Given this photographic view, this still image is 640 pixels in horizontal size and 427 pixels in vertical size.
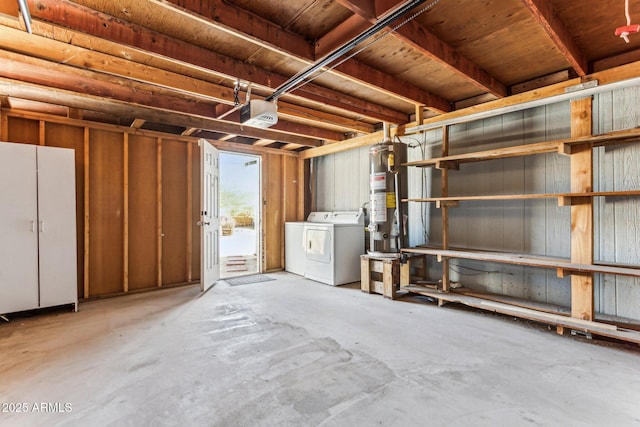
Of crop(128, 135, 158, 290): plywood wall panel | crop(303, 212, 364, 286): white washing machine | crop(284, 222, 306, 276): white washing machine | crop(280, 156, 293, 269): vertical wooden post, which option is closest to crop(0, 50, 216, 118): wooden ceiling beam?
crop(128, 135, 158, 290): plywood wall panel

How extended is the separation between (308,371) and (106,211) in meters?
3.67

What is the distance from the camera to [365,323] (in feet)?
9.93

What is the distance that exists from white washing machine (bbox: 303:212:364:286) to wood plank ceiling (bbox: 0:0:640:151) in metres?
1.80

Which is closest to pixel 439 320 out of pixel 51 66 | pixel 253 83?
pixel 253 83

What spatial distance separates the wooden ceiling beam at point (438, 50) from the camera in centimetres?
201

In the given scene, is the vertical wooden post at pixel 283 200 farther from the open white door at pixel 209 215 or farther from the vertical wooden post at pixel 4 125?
the vertical wooden post at pixel 4 125

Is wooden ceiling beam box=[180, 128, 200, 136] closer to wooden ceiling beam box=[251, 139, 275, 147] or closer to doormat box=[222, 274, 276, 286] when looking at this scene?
wooden ceiling beam box=[251, 139, 275, 147]

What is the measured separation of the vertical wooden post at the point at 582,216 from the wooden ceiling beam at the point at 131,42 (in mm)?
2533

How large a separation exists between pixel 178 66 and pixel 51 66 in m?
1.01

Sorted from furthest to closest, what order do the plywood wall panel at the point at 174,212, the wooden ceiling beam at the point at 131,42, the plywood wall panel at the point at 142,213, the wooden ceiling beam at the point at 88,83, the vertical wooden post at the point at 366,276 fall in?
the plywood wall panel at the point at 174,212, the plywood wall panel at the point at 142,213, the vertical wooden post at the point at 366,276, the wooden ceiling beam at the point at 88,83, the wooden ceiling beam at the point at 131,42

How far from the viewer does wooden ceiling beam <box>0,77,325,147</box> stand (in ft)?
9.79

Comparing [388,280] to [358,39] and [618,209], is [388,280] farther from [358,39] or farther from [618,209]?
[358,39]

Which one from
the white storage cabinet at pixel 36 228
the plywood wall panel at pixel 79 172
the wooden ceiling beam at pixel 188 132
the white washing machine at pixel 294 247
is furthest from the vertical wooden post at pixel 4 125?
the white washing machine at pixel 294 247

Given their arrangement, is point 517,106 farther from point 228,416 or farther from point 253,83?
point 228,416
